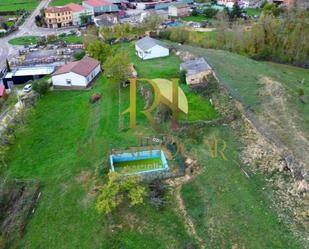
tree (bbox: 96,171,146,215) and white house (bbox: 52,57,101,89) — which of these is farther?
white house (bbox: 52,57,101,89)

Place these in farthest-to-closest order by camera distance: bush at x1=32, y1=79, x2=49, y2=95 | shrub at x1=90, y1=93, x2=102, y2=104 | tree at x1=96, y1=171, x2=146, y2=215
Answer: bush at x1=32, y1=79, x2=49, y2=95 < shrub at x1=90, y1=93, x2=102, y2=104 < tree at x1=96, y1=171, x2=146, y2=215

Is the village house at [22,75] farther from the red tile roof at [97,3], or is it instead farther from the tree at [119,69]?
the red tile roof at [97,3]

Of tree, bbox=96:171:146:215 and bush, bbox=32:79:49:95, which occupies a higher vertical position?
bush, bbox=32:79:49:95

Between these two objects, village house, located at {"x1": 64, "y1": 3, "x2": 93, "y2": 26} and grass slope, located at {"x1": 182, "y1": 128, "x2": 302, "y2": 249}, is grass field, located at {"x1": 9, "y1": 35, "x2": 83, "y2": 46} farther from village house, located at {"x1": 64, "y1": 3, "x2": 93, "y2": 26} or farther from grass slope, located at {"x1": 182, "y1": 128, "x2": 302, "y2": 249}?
grass slope, located at {"x1": 182, "y1": 128, "x2": 302, "y2": 249}

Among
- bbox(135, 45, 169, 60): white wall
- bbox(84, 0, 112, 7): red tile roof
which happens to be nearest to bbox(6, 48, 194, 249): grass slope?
bbox(135, 45, 169, 60): white wall

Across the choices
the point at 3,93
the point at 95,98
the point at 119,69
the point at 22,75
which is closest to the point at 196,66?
the point at 119,69

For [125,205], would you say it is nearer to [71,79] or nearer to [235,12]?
[71,79]

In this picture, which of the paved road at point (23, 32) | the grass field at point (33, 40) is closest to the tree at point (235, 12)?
the grass field at point (33, 40)

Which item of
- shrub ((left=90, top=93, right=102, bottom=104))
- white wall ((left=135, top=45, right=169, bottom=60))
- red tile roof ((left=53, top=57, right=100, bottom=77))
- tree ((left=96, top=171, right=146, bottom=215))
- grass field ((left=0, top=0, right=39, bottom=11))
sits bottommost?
tree ((left=96, top=171, right=146, bottom=215))
